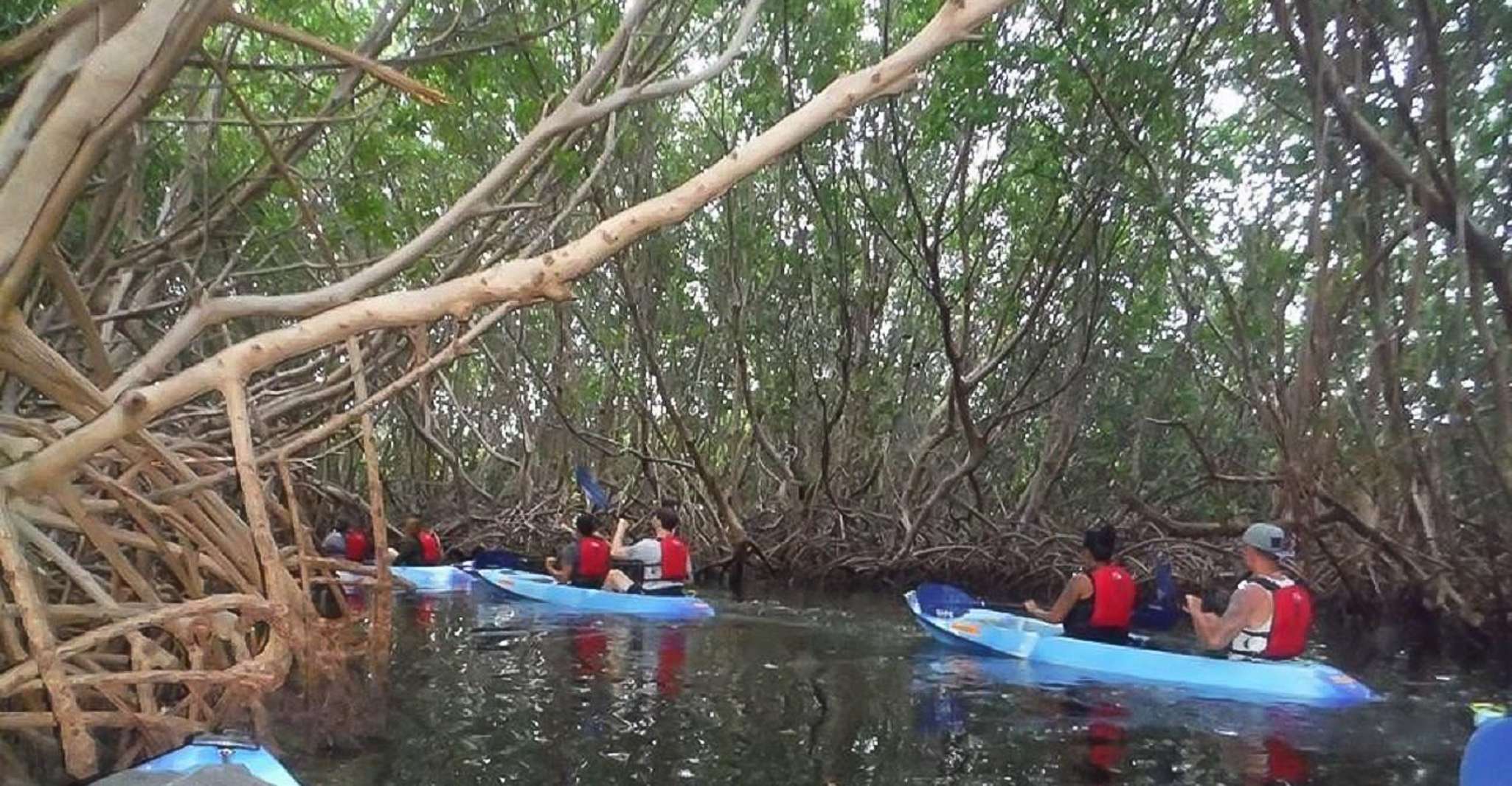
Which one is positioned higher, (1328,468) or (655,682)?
(1328,468)

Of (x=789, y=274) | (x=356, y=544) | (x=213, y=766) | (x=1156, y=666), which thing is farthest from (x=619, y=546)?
(x=213, y=766)

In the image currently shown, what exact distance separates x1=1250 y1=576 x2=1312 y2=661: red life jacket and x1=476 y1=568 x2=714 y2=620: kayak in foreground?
5074 mm

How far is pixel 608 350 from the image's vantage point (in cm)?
1630

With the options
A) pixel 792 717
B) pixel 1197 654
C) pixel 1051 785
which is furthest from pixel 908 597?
pixel 1051 785

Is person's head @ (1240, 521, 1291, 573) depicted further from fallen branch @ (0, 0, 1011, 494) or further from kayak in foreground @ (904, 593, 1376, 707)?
fallen branch @ (0, 0, 1011, 494)

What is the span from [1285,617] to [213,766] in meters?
6.35

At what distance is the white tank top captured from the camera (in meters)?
8.09

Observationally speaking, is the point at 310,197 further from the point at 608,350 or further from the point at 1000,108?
the point at 608,350

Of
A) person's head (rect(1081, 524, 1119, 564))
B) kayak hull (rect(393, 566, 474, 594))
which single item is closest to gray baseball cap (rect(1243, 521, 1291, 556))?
person's head (rect(1081, 524, 1119, 564))

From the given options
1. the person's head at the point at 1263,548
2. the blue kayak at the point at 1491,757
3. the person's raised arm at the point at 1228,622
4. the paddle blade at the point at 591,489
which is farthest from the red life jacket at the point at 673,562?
the blue kayak at the point at 1491,757

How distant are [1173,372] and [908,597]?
18.0ft

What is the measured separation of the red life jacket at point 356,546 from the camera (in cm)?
1377

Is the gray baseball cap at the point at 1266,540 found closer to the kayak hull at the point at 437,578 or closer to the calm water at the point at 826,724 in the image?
the calm water at the point at 826,724

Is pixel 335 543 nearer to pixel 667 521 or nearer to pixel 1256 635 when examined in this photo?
pixel 667 521
